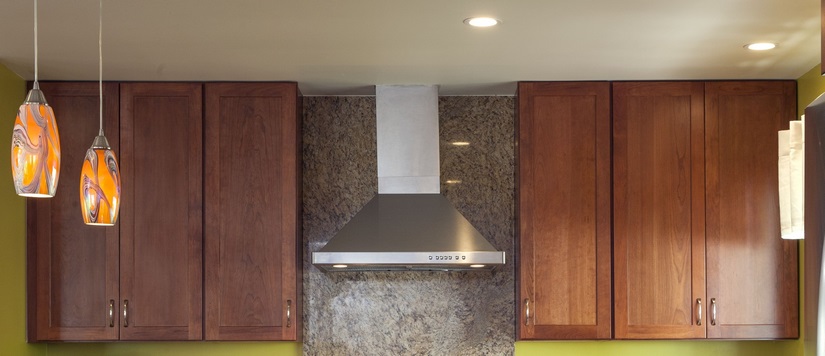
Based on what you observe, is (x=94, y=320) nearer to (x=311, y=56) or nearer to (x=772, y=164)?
(x=311, y=56)

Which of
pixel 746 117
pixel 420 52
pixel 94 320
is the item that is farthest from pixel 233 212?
pixel 746 117

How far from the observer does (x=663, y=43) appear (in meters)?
3.53

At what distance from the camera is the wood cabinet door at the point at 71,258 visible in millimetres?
4160

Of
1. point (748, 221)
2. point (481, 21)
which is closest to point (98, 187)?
point (481, 21)

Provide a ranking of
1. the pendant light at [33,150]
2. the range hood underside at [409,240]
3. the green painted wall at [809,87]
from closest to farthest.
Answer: the pendant light at [33,150] < the green painted wall at [809,87] < the range hood underside at [409,240]

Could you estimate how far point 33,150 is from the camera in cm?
174

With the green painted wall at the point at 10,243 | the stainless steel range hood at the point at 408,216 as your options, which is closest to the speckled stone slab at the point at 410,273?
the stainless steel range hood at the point at 408,216

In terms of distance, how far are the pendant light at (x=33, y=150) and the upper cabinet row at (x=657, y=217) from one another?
2675mm

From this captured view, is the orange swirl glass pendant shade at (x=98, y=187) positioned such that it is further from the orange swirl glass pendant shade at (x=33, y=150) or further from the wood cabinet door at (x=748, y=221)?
the wood cabinet door at (x=748, y=221)

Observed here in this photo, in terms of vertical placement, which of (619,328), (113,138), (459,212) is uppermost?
(113,138)

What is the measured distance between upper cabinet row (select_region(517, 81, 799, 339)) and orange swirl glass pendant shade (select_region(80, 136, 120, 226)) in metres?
2.38

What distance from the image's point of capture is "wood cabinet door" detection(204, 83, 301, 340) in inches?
164

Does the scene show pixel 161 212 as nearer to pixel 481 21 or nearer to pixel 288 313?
pixel 288 313

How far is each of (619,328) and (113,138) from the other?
2.25m
